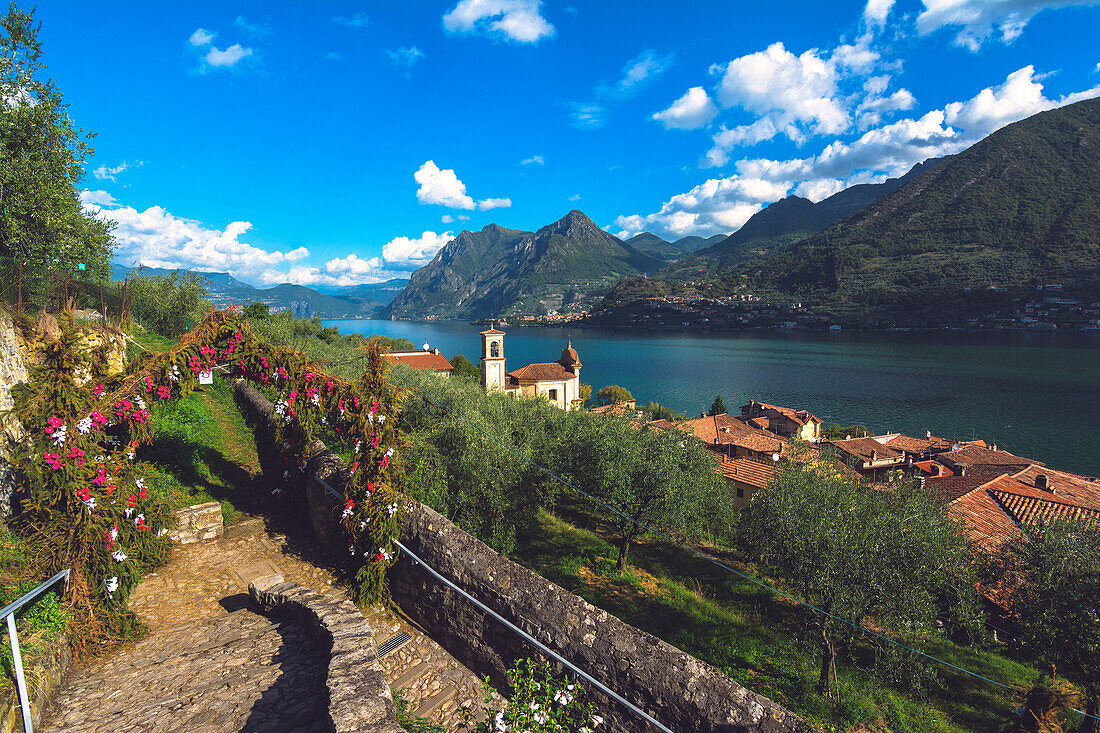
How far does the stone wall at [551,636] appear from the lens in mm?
4625

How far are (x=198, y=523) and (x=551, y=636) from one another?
687 centimetres

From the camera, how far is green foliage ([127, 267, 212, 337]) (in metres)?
29.7

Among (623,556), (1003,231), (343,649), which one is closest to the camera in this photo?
→ (343,649)

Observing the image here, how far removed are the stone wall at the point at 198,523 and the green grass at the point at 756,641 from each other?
23.8 feet

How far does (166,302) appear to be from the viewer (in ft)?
102

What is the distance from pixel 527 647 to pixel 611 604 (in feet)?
19.9

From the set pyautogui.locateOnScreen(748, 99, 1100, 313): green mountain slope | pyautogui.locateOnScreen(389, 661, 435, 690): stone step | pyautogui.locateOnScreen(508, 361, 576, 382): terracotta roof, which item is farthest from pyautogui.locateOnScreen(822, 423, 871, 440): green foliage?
pyautogui.locateOnScreen(748, 99, 1100, 313): green mountain slope

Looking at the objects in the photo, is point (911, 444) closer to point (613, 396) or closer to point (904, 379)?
point (613, 396)

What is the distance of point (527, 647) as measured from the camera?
5.60 metres

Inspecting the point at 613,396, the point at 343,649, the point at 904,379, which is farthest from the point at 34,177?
the point at 904,379

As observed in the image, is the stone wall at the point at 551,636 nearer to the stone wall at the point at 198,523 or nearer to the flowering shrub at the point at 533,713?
the flowering shrub at the point at 533,713

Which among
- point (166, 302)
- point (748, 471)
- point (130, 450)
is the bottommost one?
point (748, 471)

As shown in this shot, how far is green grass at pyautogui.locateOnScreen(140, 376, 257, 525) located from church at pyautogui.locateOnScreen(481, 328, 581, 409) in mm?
27495

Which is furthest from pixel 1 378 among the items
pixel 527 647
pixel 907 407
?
pixel 907 407
